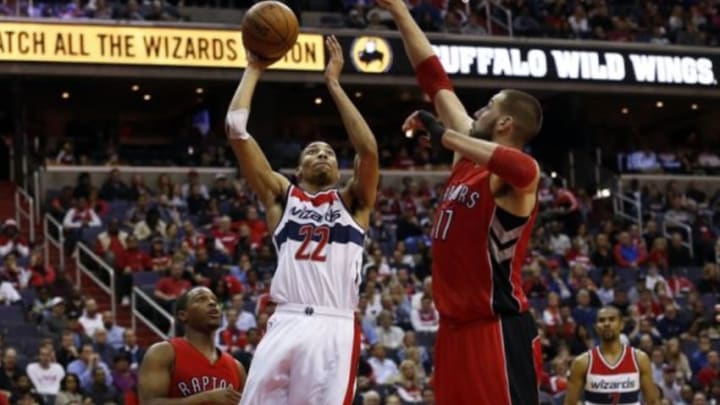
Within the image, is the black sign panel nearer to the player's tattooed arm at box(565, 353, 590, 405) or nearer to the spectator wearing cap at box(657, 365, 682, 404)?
the spectator wearing cap at box(657, 365, 682, 404)

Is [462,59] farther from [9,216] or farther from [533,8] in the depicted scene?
[9,216]

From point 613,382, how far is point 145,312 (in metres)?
8.98

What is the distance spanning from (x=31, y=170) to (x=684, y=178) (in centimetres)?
1314

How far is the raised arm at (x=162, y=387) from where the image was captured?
7.92 metres

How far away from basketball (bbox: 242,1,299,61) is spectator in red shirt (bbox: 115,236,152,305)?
39.1 ft

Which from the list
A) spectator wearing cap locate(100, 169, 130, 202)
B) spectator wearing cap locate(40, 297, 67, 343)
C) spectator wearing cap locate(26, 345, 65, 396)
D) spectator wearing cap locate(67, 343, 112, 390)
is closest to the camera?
spectator wearing cap locate(26, 345, 65, 396)

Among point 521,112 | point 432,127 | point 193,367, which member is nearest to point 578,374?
point 193,367

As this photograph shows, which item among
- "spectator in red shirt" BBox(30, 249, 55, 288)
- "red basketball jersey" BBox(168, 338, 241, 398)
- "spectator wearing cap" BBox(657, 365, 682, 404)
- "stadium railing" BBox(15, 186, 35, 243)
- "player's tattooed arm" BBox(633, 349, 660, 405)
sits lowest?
"spectator wearing cap" BBox(657, 365, 682, 404)

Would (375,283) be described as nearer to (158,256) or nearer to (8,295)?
(158,256)

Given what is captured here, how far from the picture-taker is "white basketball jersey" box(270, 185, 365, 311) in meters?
7.50

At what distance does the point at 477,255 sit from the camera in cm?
674

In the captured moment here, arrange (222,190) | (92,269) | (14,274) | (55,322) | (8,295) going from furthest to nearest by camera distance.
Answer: (222,190) → (92,269) → (14,274) → (8,295) → (55,322)

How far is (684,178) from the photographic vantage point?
29.5 meters

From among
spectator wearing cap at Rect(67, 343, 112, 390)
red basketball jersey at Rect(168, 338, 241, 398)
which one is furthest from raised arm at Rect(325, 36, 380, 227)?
spectator wearing cap at Rect(67, 343, 112, 390)
